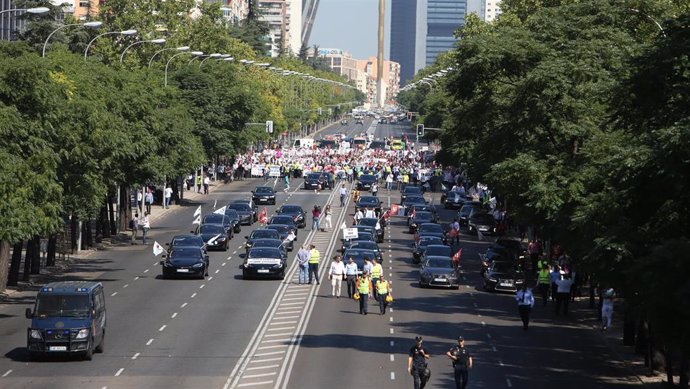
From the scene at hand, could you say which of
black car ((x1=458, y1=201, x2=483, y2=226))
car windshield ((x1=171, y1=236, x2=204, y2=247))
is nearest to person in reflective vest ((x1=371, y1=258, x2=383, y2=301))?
car windshield ((x1=171, y1=236, x2=204, y2=247))

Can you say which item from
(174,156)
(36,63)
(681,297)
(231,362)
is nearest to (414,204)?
(174,156)

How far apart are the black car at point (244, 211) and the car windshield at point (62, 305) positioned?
4594 cm

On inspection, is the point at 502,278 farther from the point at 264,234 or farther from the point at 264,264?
the point at 264,234

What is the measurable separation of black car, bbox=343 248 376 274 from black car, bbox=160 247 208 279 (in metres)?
5.66

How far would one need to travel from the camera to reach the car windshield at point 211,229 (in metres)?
69.6

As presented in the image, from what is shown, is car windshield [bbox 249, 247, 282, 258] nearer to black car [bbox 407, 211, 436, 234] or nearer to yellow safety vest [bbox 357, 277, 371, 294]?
yellow safety vest [bbox 357, 277, 371, 294]

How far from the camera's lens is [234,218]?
3103 inches

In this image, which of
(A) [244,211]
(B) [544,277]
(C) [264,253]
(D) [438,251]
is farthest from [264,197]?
(B) [544,277]

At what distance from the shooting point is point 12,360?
3678 centimetres

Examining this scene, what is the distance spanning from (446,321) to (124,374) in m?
14.4

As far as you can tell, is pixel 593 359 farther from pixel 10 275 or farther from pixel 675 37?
pixel 10 275

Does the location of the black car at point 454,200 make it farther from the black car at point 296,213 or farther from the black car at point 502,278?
the black car at point 502,278

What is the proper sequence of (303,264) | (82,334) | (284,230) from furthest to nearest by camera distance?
(284,230), (303,264), (82,334)

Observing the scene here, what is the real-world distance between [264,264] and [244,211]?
2680 cm
